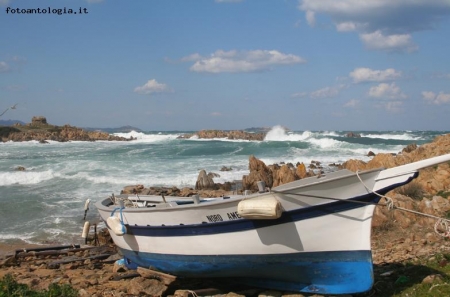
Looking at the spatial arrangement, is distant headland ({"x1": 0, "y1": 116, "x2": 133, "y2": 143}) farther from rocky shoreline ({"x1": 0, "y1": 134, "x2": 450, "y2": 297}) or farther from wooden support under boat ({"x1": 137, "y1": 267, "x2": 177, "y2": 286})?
wooden support under boat ({"x1": 137, "y1": 267, "x2": 177, "y2": 286})

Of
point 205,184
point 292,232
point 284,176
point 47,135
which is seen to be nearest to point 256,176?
point 284,176

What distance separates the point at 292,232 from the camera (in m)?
6.07

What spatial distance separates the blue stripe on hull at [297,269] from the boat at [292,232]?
0.01 m

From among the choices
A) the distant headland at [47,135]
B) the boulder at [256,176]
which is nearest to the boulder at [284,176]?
the boulder at [256,176]

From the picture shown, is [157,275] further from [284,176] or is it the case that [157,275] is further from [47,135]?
[47,135]

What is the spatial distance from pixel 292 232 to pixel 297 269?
26.2 inches

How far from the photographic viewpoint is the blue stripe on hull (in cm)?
605

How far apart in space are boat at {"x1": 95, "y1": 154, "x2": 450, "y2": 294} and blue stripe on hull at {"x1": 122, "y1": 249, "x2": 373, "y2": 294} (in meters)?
0.01

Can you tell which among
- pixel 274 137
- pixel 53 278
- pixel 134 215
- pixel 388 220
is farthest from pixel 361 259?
pixel 274 137

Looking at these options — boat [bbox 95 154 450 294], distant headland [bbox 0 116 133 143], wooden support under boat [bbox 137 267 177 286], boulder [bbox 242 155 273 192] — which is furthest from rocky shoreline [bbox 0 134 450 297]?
distant headland [bbox 0 116 133 143]

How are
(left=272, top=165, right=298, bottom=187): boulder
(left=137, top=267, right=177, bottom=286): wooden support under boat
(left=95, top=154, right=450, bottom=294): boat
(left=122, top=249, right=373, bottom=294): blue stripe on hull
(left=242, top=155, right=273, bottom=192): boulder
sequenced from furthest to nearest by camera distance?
(left=242, top=155, right=273, bottom=192): boulder
(left=272, top=165, right=298, bottom=187): boulder
(left=137, top=267, right=177, bottom=286): wooden support under boat
(left=122, top=249, right=373, bottom=294): blue stripe on hull
(left=95, top=154, right=450, bottom=294): boat

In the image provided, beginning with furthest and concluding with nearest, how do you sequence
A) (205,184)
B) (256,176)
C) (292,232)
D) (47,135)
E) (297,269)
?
(47,135) → (205,184) → (256,176) → (297,269) → (292,232)

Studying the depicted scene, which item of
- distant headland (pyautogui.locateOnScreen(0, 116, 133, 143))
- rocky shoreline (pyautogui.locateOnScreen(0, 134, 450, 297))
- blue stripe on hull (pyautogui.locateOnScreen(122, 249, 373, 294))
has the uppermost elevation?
distant headland (pyautogui.locateOnScreen(0, 116, 133, 143))

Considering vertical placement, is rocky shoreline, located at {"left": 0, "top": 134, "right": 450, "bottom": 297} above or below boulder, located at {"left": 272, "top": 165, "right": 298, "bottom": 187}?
below
